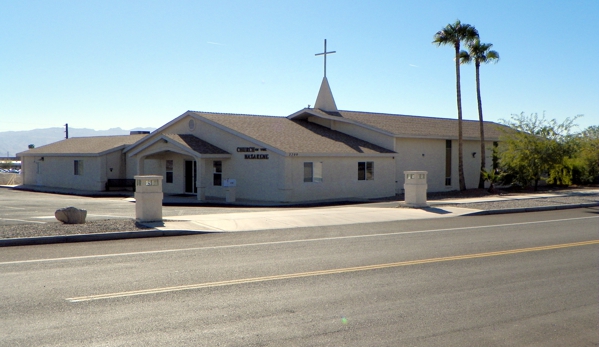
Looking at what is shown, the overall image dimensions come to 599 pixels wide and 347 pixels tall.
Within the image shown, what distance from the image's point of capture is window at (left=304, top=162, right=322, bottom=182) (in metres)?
27.7

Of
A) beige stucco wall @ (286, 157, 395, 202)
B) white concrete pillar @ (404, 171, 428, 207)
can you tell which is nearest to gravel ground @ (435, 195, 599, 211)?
white concrete pillar @ (404, 171, 428, 207)

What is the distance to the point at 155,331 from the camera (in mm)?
6566

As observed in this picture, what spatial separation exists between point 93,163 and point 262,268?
2875 centimetres

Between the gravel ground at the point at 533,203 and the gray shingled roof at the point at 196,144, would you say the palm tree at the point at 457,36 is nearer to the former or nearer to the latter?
the gravel ground at the point at 533,203

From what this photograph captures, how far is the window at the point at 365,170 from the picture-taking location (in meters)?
29.8

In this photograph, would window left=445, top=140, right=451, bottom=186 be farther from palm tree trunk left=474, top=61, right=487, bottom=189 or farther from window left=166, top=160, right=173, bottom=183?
window left=166, top=160, right=173, bottom=183

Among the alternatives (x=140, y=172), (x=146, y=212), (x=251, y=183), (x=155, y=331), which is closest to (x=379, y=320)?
(x=155, y=331)

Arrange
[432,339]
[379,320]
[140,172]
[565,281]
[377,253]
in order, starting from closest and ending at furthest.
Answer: [432,339], [379,320], [565,281], [377,253], [140,172]

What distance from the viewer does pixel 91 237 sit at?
13922mm

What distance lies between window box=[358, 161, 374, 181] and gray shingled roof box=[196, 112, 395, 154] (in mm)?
575

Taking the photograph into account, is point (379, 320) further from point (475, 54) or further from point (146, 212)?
point (475, 54)

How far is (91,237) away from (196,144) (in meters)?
16.1

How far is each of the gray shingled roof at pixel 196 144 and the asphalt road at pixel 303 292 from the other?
1485cm


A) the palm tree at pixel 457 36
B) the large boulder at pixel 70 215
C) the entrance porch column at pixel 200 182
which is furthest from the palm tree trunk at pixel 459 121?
the large boulder at pixel 70 215
